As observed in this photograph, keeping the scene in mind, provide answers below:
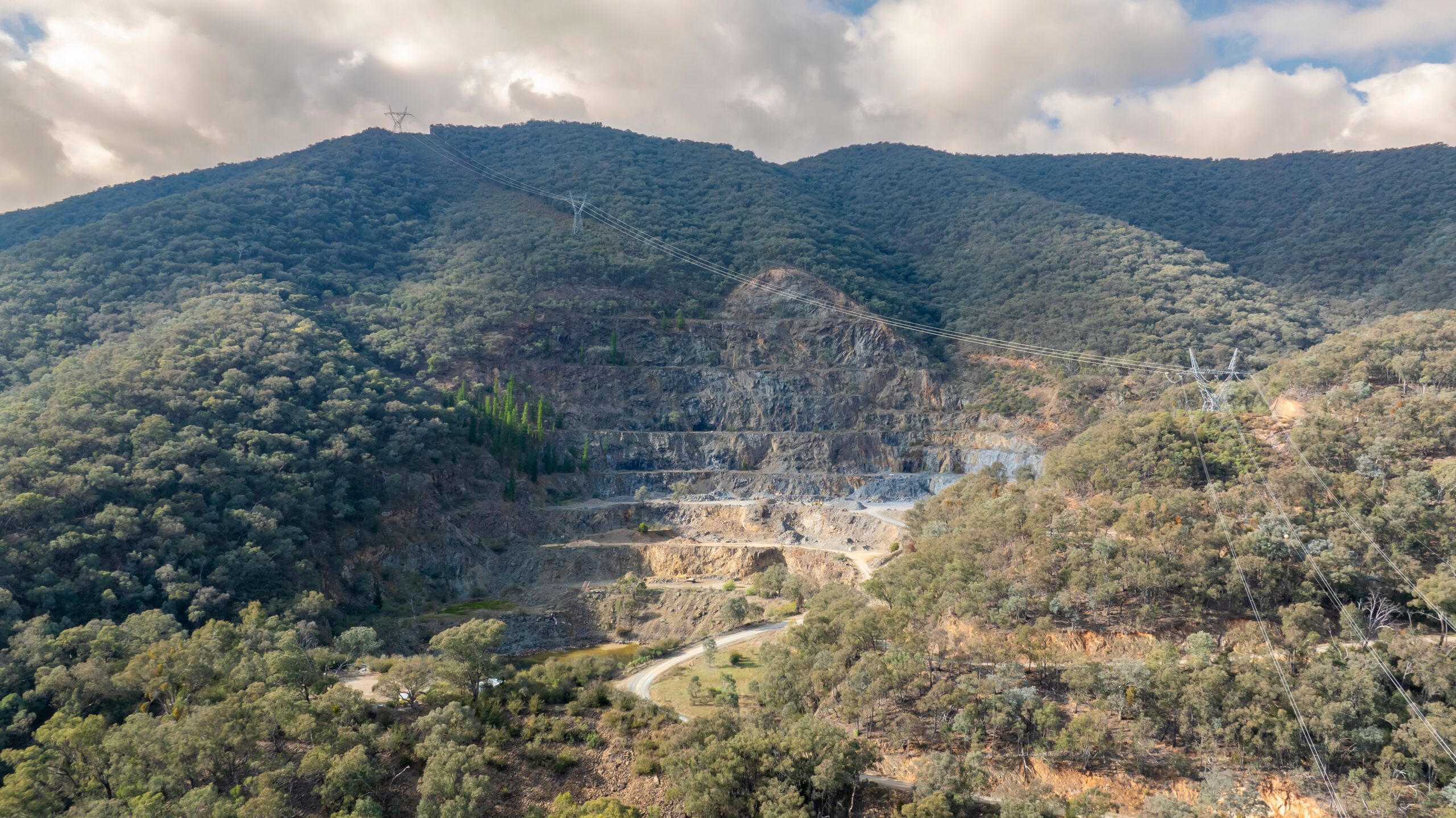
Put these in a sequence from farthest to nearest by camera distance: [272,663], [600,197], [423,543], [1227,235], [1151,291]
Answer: [600,197]
[1227,235]
[1151,291]
[423,543]
[272,663]

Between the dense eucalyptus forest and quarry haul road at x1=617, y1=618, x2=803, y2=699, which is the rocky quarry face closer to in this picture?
the dense eucalyptus forest

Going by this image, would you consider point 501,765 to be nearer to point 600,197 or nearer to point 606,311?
point 606,311

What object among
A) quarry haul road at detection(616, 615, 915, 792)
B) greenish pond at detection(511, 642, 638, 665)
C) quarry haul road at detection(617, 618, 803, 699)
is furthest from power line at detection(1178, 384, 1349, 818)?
Result: greenish pond at detection(511, 642, 638, 665)

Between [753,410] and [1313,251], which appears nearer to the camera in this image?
[753,410]

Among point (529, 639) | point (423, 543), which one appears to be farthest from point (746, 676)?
point (423, 543)

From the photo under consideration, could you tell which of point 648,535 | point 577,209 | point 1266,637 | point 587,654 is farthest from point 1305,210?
point 587,654

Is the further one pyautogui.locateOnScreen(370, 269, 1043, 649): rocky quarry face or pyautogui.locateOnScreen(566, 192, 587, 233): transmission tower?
pyautogui.locateOnScreen(566, 192, 587, 233): transmission tower

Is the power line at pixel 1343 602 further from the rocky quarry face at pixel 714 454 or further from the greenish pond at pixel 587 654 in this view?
the greenish pond at pixel 587 654
